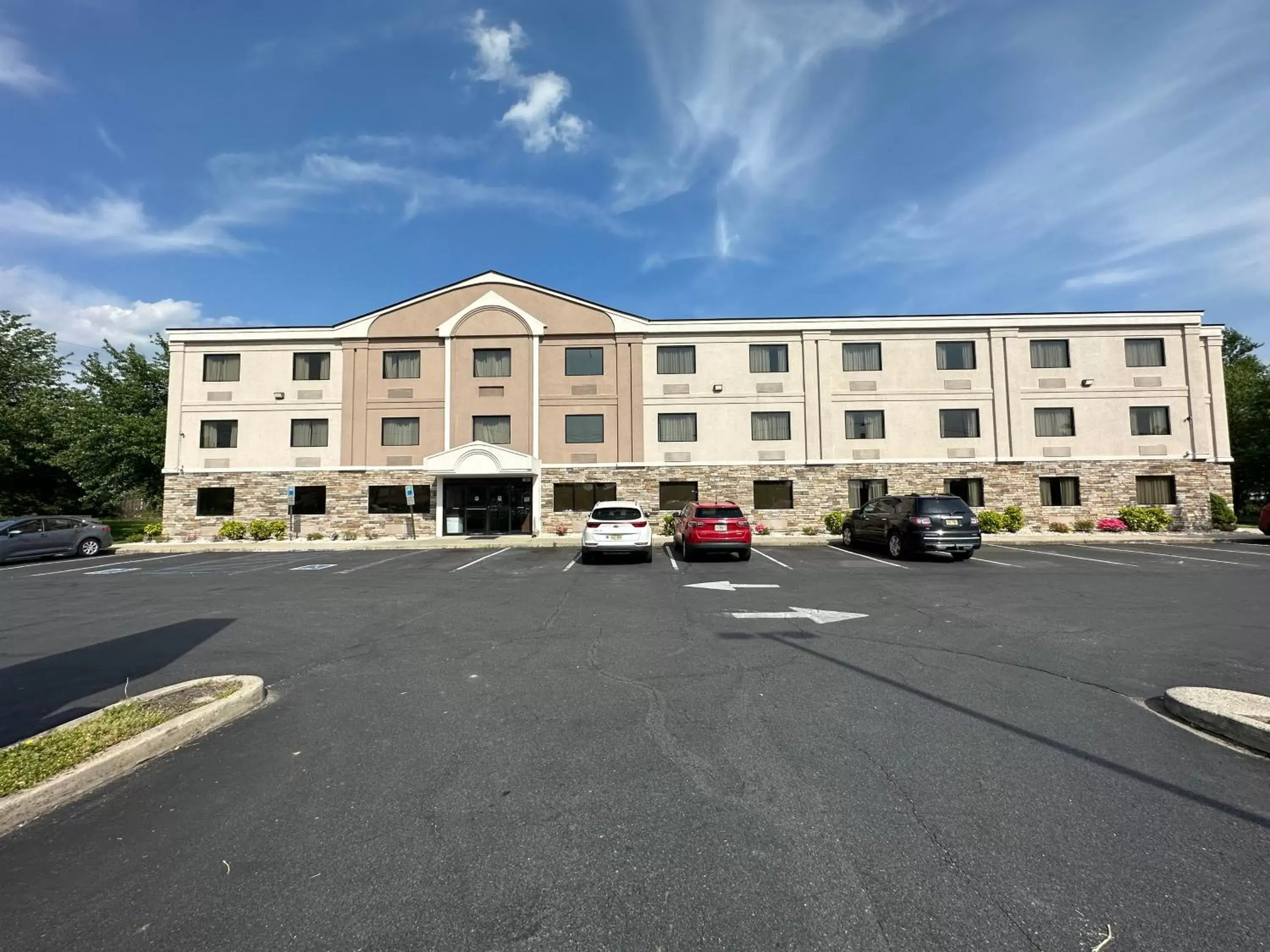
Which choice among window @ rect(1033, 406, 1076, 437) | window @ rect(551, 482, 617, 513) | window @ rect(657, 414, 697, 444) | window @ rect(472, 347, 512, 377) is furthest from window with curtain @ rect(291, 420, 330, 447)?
window @ rect(1033, 406, 1076, 437)

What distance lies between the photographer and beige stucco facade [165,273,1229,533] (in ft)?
85.0

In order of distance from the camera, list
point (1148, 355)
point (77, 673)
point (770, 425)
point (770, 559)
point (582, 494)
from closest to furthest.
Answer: point (77, 673), point (770, 559), point (582, 494), point (1148, 355), point (770, 425)

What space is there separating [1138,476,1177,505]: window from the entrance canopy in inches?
1042

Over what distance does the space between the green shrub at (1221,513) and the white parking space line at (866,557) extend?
723 inches

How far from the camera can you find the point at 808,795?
3.36 meters

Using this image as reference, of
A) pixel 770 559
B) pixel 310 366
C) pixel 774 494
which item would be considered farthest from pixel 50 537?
pixel 774 494

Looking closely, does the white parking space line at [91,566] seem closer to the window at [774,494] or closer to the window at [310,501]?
the window at [310,501]

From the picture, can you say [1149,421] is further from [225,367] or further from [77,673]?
[225,367]

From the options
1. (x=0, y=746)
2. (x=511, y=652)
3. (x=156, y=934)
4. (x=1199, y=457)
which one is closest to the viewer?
(x=156, y=934)

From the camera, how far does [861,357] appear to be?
26.6m

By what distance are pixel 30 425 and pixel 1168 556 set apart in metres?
51.5

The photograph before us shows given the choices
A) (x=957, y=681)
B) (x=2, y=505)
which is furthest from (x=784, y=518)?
(x=2, y=505)

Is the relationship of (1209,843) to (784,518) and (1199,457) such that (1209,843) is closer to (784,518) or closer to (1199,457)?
(784,518)

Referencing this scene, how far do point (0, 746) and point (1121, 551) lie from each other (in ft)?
79.0
